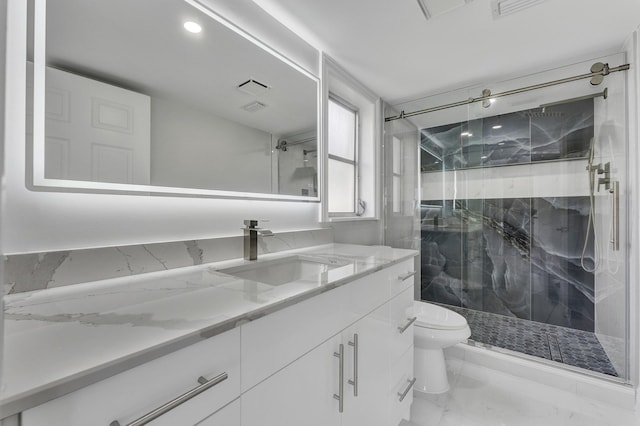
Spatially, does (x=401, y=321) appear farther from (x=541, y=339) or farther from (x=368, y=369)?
(x=541, y=339)

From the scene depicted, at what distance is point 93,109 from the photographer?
2.87ft

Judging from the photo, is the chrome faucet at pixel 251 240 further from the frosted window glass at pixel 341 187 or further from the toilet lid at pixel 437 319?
the toilet lid at pixel 437 319

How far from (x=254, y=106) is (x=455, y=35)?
1.27m

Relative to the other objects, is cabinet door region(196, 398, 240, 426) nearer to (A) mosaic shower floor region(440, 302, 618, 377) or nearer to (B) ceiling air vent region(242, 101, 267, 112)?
(B) ceiling air vent region(242, 101, 267, 112)

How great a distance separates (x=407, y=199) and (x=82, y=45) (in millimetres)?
2385

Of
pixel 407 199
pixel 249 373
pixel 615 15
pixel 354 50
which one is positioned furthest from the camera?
pixel 407 199

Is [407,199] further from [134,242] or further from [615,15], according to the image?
[134,242]

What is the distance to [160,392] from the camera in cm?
49

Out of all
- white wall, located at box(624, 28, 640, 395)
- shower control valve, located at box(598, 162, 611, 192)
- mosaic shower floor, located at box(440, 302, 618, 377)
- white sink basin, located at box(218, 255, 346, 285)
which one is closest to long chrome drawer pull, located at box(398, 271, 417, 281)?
white sink basin, located at box(218, 255, 346, 285)

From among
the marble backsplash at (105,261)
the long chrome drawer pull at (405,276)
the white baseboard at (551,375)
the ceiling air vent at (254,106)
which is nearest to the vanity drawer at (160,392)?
the marble backsplash at (105,261)

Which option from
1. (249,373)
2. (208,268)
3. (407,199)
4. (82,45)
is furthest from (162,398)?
(407,199)

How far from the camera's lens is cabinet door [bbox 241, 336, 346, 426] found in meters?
0.66

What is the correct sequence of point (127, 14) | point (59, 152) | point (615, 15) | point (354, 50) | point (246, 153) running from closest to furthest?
point (59, 152) → point (127, 14) → point (246, 153) → point (615, 15) → point (354, 50)

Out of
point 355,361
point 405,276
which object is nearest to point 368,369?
point 355,361
